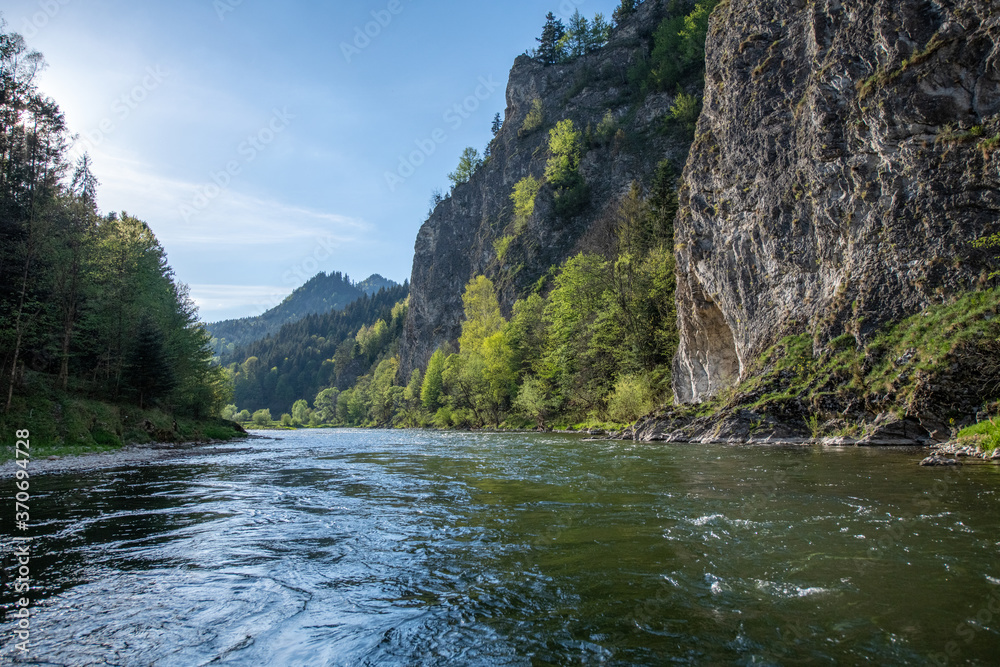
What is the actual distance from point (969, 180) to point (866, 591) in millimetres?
19251

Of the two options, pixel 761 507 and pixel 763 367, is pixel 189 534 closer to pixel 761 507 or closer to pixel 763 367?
pixel 761 507

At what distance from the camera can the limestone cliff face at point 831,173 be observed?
55.9ft

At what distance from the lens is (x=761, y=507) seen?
761 cm

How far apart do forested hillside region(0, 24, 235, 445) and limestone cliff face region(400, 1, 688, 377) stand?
4086 centimetres

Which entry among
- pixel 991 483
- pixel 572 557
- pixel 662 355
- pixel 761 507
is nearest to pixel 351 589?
pixel 572 557

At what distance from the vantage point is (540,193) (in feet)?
234

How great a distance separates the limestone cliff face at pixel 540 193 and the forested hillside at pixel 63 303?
40.9 meters

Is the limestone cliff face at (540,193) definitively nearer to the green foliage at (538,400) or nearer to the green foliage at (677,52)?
the green foliage at (677,52)

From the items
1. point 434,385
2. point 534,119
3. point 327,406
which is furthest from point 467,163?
point 327,406

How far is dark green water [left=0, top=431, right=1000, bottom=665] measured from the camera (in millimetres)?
3484

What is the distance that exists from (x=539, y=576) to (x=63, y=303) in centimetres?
2965

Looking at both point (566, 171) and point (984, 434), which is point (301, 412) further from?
point (984, 434)

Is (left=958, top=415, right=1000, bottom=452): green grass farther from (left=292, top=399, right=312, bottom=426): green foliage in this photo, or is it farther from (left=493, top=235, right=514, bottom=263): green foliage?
(left=292, top=399, right=312, bottom=426): green foliage

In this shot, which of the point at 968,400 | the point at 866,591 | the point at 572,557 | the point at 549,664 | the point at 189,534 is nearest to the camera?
the point at 549,664
